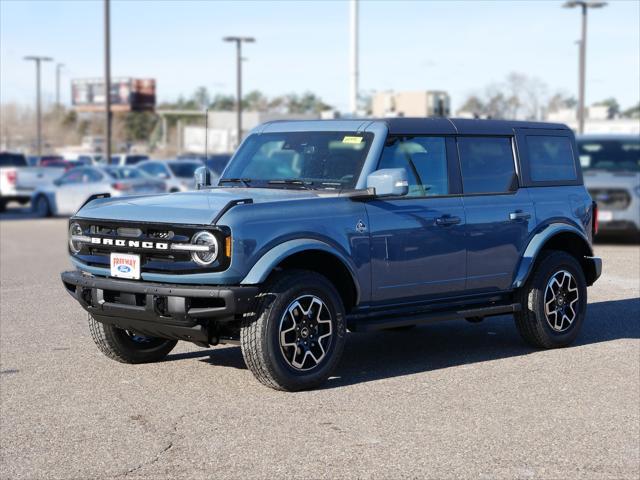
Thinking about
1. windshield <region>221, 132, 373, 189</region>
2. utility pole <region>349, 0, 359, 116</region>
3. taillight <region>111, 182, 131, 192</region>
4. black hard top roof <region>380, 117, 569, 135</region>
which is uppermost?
utility pole <region>349, 0, 359, 116</region>

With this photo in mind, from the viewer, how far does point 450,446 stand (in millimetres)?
6090

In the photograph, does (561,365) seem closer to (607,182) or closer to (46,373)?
(46,373)

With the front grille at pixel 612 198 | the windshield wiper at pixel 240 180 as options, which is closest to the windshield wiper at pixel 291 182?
the windshield wiper at pixel 240 180

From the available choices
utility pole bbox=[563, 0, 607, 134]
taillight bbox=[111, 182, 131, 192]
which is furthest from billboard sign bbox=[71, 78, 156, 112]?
taillight bbox=[111, 182, 131, 192]

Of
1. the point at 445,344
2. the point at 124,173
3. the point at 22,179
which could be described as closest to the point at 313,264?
the point at 445,344

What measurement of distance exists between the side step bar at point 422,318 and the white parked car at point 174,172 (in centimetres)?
2152

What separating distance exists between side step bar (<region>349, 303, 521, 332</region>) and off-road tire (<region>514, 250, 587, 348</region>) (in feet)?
0.38

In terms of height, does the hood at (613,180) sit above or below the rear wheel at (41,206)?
above

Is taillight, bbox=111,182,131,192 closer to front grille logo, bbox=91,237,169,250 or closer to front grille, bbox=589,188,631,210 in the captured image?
front grille, bbox=589,188,631,210

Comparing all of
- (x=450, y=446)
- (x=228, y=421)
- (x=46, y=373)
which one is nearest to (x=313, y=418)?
(x=228, y=421)

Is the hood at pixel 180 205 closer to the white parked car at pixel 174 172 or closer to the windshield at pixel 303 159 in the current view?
the windshield at pixel 303 159

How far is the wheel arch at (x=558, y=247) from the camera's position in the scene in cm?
899

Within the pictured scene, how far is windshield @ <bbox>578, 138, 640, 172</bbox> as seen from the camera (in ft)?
66.0

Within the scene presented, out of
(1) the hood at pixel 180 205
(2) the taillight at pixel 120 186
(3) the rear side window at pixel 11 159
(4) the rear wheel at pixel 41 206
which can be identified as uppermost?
(1) the hood at pixel 180 205
